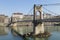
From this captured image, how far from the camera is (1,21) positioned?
13975 cm

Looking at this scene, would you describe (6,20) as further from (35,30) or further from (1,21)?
(35,30)

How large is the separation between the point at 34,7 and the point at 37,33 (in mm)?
7004

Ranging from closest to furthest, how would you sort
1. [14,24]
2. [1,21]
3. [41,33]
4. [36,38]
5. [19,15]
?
[36,38] → [41,33] → [14,24] → [1,21] → [19,15]

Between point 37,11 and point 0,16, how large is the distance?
320 ft

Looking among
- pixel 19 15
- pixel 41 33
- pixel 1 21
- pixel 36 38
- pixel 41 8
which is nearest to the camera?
pixel 36 38

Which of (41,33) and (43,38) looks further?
(41,33)

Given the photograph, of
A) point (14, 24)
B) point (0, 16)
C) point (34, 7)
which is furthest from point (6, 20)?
point (34, 7)

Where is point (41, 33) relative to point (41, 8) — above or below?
below

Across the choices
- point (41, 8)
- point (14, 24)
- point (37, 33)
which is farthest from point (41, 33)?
point (14, 24)

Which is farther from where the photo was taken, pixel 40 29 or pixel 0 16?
pixel 0 16

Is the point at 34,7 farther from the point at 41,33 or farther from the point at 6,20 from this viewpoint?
the point at 6,20

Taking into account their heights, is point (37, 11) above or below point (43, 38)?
above

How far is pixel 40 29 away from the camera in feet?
152

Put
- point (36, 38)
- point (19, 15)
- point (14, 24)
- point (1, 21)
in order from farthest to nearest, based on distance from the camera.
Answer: point (19, 15)
point (1, 21)
point (14, 24)
point (36, 38)
